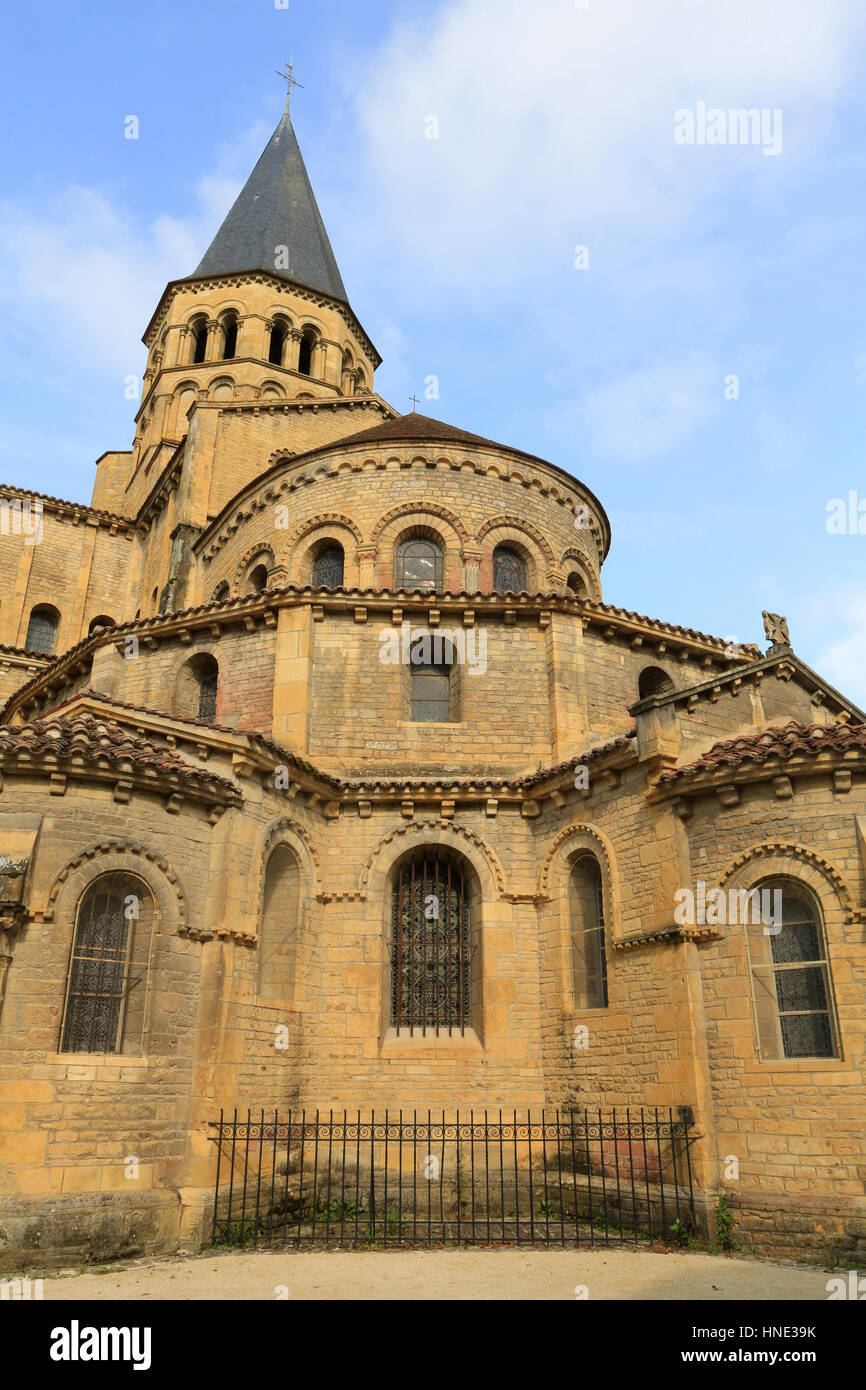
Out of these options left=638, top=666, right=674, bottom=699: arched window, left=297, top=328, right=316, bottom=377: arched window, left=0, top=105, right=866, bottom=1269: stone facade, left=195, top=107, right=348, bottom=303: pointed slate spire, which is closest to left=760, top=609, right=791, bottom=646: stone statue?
left=0, top=105, right=866, bottom=1269: stone facade

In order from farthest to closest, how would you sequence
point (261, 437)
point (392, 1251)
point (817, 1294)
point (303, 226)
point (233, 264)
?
point (303, 226)
point (233, 264)
point (261, 437)
point (392, 1251)
point (817, 1294)

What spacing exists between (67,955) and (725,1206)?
8.36 metres

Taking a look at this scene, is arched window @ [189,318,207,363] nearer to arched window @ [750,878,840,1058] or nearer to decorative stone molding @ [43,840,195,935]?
decorative stone molding @ [43,840,195,935]

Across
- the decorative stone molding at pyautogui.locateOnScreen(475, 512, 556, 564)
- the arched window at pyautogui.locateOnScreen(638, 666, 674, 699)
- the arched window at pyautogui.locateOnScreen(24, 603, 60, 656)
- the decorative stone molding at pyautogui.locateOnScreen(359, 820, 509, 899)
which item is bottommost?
the decorative stone molding at pyautogui.locateOnScreen(359, 820, 509, 899)

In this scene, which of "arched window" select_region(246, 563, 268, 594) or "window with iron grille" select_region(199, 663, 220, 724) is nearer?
"window with iron grille" select_region(199, 663, 220, 724)

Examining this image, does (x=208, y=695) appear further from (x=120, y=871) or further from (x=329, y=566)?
(x=120, y=871)

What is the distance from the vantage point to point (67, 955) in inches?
453

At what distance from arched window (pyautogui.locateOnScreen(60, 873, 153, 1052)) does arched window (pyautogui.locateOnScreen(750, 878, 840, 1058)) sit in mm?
7704

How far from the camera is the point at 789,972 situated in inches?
463

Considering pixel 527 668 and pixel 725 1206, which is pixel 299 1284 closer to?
pixel 725 1206

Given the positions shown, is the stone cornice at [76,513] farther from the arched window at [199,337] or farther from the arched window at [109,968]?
the arched window at [109,968]

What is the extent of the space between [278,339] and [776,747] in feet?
89.3

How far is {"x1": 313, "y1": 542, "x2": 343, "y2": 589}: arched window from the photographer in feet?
66.7

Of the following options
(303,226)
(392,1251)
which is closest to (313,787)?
(392,1251)
